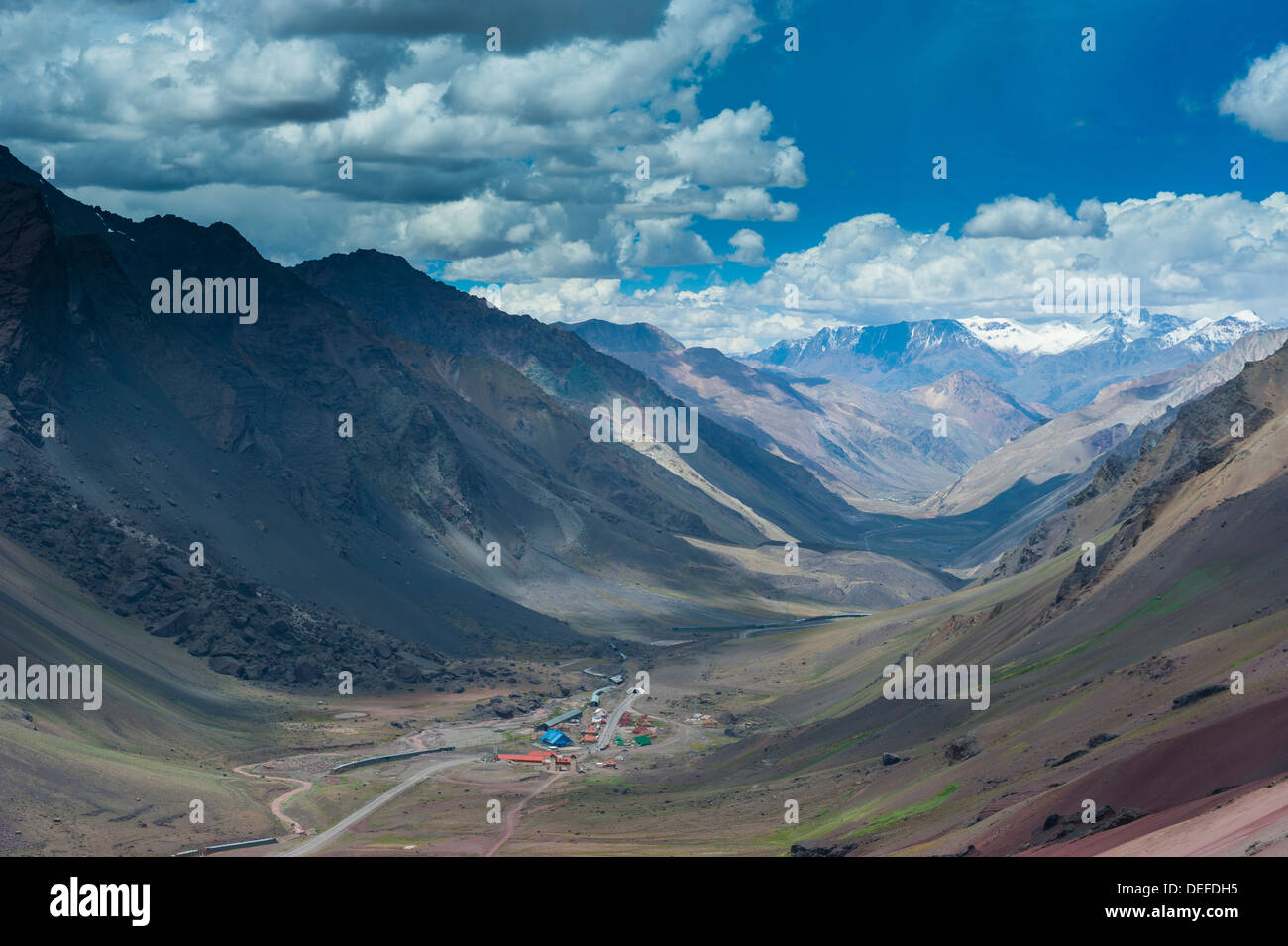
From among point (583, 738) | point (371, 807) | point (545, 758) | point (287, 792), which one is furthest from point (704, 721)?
point (287, 792)

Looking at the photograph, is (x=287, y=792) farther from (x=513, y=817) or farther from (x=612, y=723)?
(x=612, y=723)

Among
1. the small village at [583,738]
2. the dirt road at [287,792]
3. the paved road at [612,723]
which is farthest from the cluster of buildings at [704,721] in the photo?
the dirt road at [287,792]

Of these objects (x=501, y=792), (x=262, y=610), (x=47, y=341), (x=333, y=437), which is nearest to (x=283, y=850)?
(x=501, y=792)

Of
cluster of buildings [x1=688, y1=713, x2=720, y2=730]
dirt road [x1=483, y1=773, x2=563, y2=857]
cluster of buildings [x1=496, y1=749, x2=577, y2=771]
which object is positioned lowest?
dirt road [x1=483, y1=773, x2=563, y2=857]

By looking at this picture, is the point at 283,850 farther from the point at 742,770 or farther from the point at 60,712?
the point at 742,770

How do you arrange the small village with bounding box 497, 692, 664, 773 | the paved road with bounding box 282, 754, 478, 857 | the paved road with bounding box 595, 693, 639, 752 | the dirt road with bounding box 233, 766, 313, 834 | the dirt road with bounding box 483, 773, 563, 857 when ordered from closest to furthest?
the dirt road with bounding box 483, 773, 563, 857 < the paved road with bounding box 282, 754, 478, 857 < the dirt road with bounding box 233, 766, 313, 834 < the small village with bounding box 497, 692, 664, 773 < the paved road with bounding box 595, 693, 639, 752

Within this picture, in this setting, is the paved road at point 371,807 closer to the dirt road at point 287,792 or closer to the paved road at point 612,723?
the dirt road at point 287,792

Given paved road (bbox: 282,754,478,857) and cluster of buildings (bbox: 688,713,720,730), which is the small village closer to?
cluster of buildings (bbox: 688,713,720,730)

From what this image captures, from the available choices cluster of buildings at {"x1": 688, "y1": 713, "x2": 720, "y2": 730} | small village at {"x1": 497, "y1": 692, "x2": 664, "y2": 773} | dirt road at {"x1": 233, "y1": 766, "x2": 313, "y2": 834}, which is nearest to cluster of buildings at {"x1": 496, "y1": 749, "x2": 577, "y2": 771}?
small village at {"x1": 497, "y1": 692, "x2": 664, "y2": 773}
